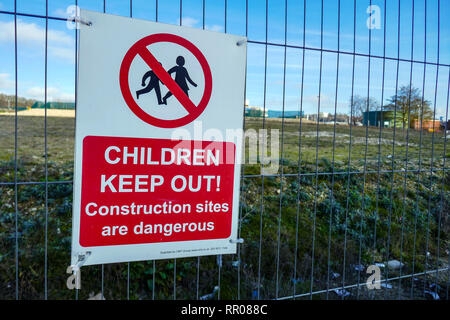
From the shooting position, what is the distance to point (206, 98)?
7.20 ft

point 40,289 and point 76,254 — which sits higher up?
point 76,254

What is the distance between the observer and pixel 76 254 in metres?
2.00

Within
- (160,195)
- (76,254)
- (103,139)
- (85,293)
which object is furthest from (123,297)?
(103,139)

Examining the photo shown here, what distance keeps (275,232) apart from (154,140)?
2796mm

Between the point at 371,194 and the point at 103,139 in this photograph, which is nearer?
the point at 103,139

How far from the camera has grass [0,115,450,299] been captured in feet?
10.4

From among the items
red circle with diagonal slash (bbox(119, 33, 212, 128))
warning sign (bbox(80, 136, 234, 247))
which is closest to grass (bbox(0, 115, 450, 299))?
warning sign (bbox(80, 136, 234, 247))

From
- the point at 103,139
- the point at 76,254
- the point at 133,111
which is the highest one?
the point at 133,111

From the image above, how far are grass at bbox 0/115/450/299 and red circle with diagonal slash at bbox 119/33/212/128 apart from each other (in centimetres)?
58

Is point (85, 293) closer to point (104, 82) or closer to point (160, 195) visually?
point (160, 195)

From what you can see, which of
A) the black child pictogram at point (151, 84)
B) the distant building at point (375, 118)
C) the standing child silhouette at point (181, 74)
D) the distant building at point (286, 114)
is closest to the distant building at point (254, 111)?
the distant building at point (286, 114)

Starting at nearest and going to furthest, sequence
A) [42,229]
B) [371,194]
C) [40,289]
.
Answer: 1. [40,289]
2. [42,229]
3. [371,194]

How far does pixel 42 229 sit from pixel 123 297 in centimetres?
140
